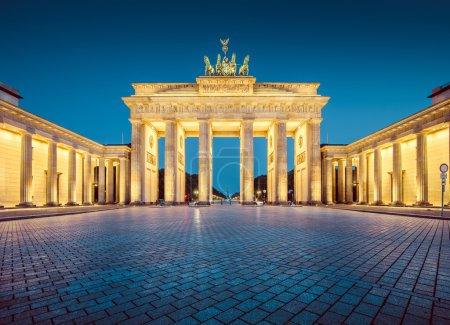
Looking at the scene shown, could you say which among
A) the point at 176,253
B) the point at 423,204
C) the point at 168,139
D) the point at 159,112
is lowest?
the point at 423,204

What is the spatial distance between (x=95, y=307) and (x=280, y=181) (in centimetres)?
3147

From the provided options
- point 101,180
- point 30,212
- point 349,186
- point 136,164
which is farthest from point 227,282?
point 349,186

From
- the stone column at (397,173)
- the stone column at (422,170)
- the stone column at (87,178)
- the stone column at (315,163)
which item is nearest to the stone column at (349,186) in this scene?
the stone column at (315,163)

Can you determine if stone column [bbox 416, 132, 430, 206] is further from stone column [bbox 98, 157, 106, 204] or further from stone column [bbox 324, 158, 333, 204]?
stone column [bbox 98, 157, 106, 204]

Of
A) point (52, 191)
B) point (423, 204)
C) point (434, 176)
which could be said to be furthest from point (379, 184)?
point (52, 191)

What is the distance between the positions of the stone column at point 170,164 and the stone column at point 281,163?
14485mm

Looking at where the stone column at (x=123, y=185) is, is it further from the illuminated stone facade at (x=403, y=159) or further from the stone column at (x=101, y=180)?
the illuminated stone facade at (x=403, y=159)

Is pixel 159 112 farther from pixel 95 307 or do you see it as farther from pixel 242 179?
pixel 95 307

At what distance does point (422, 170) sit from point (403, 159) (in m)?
8.94

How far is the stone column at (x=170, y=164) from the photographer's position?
32500mm

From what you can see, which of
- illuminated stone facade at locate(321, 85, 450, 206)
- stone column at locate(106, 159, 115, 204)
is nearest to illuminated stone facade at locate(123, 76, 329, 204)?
illuminated stone facade at locate(321, 85, 450, 206)

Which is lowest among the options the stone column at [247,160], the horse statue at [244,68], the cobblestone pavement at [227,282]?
the cobblestone pavement at [227,282]

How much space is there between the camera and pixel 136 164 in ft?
108

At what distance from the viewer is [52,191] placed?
2756cm
